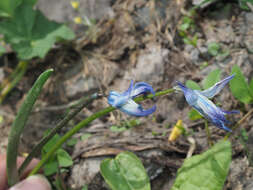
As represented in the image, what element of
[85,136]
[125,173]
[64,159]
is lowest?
[85,136]

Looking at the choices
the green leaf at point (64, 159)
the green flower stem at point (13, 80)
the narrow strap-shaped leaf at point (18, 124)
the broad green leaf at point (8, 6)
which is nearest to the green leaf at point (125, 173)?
the green leaf at point (64, 159)

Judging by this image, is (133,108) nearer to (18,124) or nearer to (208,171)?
(208,171)

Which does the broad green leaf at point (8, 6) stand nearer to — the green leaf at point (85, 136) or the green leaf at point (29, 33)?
the green leaf at point (29, 33)

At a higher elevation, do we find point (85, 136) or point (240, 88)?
point (240, 88)

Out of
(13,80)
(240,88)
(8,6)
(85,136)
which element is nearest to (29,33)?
(8,6)

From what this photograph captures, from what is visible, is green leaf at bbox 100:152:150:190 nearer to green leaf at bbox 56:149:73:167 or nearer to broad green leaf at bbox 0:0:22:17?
green leaf at bbox 56:149:73:167

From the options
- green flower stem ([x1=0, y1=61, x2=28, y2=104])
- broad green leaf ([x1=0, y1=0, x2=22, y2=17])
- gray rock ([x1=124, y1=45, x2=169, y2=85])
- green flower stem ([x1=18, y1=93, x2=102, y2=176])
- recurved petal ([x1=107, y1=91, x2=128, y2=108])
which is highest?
broad green leaf ([x1=0, y1=0, x2=22, y2=17])

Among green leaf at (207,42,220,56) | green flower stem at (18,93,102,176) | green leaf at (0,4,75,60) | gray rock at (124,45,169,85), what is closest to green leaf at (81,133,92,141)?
green flower stem at (18,93,102,176)
